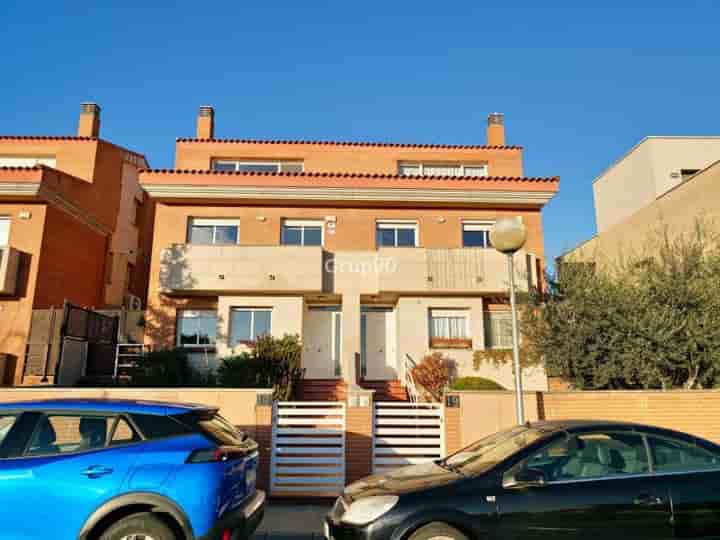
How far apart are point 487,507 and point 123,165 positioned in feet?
74.8

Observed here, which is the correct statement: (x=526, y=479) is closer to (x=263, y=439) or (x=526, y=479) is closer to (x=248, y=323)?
(x=263, y=439)

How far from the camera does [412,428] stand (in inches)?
338

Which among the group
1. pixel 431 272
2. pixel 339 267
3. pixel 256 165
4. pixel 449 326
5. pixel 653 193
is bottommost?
pixel 449 326

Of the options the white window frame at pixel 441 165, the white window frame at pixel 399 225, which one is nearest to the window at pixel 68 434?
the white window frame at pixel 399 225

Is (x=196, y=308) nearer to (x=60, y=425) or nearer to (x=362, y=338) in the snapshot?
(x=362, y=338)

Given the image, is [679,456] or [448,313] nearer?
[679,456]

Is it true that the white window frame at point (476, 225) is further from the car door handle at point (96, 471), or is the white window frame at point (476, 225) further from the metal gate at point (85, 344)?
→ the car door handle at point (96, 471)

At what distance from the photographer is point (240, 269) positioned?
15609mm

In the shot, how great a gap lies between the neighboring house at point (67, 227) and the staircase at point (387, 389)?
32.3ft

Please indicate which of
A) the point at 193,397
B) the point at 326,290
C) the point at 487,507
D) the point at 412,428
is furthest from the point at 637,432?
the point at 326,290

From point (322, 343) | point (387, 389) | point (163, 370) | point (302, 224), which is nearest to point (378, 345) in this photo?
point (387, 389)

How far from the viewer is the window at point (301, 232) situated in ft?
55.7

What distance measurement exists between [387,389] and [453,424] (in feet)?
23.2

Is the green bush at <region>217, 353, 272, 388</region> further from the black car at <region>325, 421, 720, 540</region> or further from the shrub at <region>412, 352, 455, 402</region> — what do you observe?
the black car at <region>325, 421, 720, 540</region>
